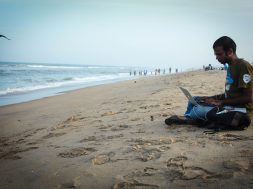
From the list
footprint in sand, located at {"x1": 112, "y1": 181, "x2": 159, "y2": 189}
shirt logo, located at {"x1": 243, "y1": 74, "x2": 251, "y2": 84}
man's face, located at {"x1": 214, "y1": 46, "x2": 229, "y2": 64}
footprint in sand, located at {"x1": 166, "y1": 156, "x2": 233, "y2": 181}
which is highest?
man's face, located at {"x1": 214, "y1": 46, "x2": 229, "y2": 64}

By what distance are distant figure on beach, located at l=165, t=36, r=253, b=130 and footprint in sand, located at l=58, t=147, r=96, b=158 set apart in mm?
1958

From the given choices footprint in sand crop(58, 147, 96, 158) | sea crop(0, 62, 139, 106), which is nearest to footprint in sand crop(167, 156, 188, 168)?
footprint in sand crop(58, 147, 96, 158)

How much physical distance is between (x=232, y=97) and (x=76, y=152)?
8.20 feet

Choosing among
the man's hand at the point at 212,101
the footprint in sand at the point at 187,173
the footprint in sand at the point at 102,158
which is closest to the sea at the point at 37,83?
the footprint in sand at the point at 102,158

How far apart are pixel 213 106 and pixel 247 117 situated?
20.5 inches

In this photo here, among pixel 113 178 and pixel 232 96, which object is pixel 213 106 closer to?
pixel 232 96

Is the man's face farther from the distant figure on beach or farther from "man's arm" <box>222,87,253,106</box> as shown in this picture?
"man's arm" <box>222,87,253,106</box>

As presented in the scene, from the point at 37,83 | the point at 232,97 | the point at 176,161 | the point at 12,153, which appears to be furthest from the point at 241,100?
the point at 37,83

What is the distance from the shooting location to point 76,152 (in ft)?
11.6

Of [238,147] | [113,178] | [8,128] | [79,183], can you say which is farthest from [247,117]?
[8,128]

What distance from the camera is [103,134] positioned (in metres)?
4.41

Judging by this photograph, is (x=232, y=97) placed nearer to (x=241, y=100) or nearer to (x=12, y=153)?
(x=241, y=100)

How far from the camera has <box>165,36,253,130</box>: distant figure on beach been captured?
372cm

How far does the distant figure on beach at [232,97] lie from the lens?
3717 millimetres
